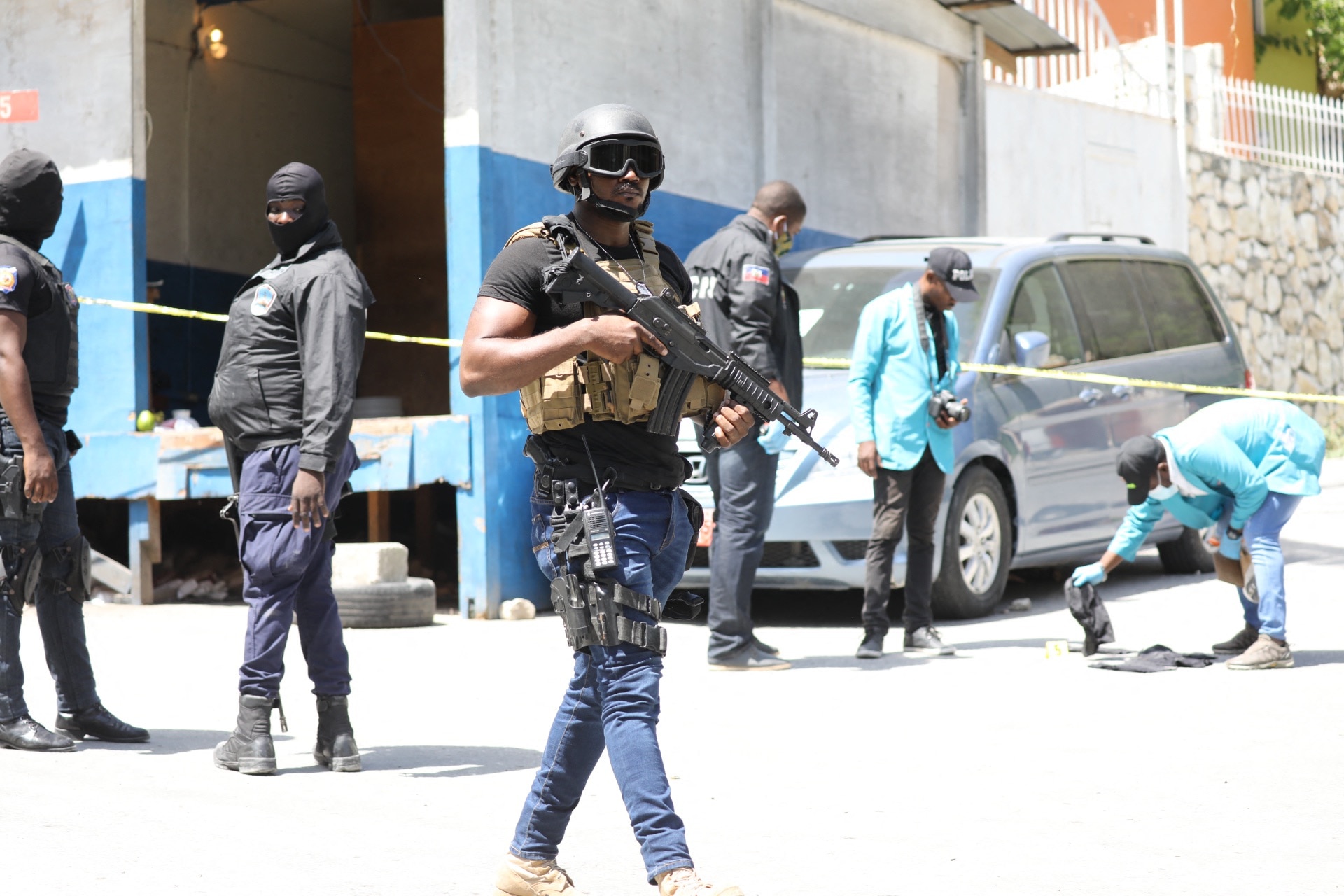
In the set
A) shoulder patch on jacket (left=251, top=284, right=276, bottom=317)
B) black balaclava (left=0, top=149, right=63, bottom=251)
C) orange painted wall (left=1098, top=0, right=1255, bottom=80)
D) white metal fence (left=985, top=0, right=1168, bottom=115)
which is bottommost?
shoulder patch on jacket (left=251, top=284, right=276, bottom=317)

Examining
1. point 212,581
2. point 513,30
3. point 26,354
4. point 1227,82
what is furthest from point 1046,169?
point 26,354

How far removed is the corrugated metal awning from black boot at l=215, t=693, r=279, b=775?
9.50 metres

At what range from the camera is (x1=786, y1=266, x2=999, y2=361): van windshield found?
8.74m

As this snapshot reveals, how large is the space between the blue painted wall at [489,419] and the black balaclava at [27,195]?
3.27 meters

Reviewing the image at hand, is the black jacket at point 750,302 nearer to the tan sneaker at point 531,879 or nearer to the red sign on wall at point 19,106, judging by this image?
the tan sneaker at point 531,879

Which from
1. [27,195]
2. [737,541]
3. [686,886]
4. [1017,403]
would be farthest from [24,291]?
[1017,403]

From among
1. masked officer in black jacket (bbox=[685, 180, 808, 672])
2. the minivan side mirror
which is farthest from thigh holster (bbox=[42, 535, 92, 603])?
the minivan side mirror

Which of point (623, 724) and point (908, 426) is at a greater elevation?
point (908, 426)

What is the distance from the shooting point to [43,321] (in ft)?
17.7

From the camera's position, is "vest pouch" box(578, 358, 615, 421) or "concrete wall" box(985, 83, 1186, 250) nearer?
"vest pouch" box(578, 358, 615, 421)

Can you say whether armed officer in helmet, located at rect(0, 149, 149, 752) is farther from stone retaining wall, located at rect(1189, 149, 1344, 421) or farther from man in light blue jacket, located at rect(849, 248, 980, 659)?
stone retaining wall, located at rect(1189, 149, 1344, 421)

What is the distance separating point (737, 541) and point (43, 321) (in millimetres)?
2972

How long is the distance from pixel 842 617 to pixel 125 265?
178 inches

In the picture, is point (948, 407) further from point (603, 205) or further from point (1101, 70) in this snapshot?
point (1101, 70)
